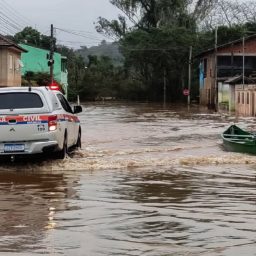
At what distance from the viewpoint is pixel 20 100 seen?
12.8m

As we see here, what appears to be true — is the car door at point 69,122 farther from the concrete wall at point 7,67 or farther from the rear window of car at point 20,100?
the concrete wall at point 7,67

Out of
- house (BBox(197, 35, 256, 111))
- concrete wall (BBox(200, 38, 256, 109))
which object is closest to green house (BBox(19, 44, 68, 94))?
concrete wall (BBox(200, 38, 256, 109))

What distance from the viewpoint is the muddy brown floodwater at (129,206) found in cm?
612

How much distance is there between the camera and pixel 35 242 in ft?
Answer: 20.3

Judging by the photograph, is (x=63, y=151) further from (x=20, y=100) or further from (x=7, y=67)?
(x=7, y=67)

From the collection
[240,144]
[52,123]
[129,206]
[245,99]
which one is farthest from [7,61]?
[129,206]

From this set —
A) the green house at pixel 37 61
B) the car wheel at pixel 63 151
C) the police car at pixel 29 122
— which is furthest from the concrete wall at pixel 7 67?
the police car at pixel 29 122

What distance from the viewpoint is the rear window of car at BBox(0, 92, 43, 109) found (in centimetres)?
1270

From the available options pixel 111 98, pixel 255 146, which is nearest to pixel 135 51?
pixel 111 98

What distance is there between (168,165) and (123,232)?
24.9ft

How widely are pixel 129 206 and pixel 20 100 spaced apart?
523 centimetres

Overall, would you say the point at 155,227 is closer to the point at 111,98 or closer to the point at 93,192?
the point at 93,192

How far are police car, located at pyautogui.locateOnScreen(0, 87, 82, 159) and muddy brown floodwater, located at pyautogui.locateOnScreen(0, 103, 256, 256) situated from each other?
512 millimetres

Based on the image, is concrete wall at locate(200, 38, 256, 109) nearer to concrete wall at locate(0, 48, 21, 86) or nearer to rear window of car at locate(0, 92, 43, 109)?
concrete wall at locate(0, 48, 21, 86)
